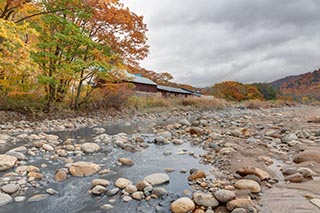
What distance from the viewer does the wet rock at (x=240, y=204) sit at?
2.50 m

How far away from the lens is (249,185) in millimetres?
3047

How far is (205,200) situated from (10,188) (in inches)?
105

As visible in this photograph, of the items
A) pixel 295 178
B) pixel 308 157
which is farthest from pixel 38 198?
pixel 308 157

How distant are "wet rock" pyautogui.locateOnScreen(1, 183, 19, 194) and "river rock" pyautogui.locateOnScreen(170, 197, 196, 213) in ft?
7.18

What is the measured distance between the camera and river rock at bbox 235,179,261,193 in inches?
117

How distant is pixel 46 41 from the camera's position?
30.1 ft

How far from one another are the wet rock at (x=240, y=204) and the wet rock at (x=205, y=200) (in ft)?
0.56

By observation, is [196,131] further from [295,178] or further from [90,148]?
[295,178]

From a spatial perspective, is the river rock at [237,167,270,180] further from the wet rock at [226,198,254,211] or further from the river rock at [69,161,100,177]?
the river rock at [69,161,100,177]

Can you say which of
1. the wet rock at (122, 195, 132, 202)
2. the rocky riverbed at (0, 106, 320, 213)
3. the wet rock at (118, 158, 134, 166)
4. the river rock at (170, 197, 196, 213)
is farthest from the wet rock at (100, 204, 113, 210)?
the wet rock at (118, 158, 134, 166)

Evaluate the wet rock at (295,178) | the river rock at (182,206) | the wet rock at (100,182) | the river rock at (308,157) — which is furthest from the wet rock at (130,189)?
the river rock at (308,157)

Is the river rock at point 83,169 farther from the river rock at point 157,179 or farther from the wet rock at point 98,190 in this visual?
the river rock at point 157,179

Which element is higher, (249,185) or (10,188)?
(249,185)

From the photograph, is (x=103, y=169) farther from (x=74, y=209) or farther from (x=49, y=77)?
(x=49, y=77)
